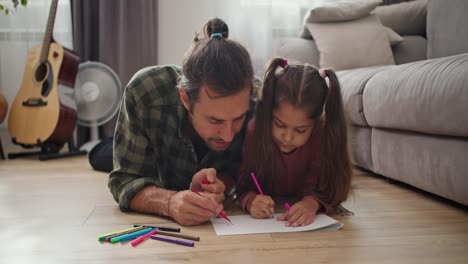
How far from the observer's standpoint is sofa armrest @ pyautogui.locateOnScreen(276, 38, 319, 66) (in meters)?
2.60

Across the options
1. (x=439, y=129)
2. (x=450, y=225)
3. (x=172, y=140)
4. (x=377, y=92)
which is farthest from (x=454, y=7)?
(x=172, y=140)

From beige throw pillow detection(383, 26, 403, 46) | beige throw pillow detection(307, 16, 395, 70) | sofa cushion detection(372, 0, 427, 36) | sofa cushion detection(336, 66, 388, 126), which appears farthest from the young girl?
sofa cushion detection(372, 0, 427, 36)

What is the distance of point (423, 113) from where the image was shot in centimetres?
140

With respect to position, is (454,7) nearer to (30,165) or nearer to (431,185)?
(431,185)

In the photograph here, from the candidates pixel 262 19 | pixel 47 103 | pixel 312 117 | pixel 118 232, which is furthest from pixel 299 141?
pixel 262 19

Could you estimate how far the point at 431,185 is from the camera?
4.70ft

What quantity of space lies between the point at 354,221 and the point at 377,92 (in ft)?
2.11

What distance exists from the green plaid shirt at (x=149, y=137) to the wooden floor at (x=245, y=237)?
0.11m

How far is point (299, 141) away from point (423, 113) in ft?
1.43

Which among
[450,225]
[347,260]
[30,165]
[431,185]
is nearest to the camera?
[347,260]

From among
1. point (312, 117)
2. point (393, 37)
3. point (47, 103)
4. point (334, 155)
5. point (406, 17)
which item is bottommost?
point (47, 103)

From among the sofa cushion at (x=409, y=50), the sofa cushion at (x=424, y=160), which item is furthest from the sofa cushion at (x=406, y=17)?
the sofa cushion at (x=424, y=160)

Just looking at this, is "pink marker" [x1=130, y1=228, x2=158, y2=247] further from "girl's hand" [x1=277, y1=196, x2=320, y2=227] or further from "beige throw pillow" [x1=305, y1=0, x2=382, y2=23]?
"beige throw pillow" [x1=305, y1=0, x2=382, y2=23]

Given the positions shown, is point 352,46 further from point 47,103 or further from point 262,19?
point 47,103
